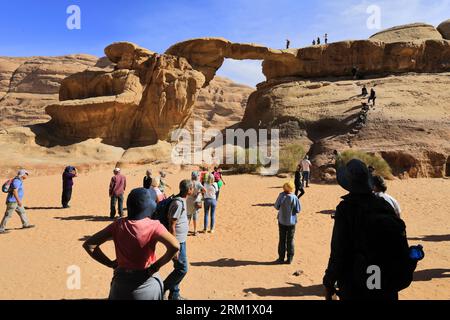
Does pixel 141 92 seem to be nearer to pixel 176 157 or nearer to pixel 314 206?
pixel 176 157

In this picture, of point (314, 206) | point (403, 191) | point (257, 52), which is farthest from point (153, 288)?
point (257, 52)

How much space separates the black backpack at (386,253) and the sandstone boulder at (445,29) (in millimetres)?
41070

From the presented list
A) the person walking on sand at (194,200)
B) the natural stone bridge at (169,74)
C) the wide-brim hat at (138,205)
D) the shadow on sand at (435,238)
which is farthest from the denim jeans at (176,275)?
the natural stone bridge at (169,74)

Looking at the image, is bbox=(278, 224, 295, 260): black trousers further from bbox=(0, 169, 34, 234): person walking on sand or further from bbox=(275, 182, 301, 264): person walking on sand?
bbox=(0, 169, 34, 234): person walking on sand

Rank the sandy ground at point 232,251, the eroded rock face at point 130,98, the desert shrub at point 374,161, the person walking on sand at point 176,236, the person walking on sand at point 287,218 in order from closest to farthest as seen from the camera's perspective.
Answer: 1. the person walking on sand at point 176,236
2. the sandy ground at point 232,251
3. the person walking on sand at point 287,218
4. the desert shrub at point 374,161
5. the eroded rock face at point 130,98

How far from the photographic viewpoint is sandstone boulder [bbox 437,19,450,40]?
35594 millimetres

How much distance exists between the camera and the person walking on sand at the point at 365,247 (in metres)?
2.30

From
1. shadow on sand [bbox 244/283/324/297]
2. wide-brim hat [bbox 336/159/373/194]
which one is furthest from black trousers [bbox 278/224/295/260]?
wide-brim hat [bbox 336/159/373/194]

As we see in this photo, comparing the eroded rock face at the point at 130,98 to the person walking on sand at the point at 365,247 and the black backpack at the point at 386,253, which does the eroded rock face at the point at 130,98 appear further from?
the black backpack at the point at 386,253

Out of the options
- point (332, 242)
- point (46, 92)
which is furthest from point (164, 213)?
point (46, 92)

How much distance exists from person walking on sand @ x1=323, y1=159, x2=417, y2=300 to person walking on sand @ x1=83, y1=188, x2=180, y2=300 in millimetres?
1330

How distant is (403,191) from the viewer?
47.6 feet

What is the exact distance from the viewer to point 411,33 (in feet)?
114

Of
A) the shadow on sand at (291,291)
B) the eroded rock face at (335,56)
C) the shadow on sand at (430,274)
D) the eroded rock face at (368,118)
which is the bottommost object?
the shadow on sand at (291,291)
